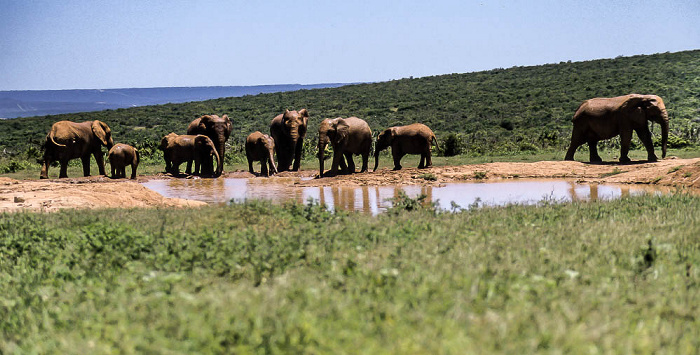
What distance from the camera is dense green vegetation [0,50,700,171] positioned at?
50.1 metres

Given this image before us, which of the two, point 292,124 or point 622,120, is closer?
point 622,120

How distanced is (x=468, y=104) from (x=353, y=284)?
6066 cm

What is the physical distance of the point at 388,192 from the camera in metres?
16.6

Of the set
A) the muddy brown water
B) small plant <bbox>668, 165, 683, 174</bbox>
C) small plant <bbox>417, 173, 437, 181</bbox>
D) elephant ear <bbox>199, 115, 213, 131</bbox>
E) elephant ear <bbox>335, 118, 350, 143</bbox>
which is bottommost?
the muddy brown water

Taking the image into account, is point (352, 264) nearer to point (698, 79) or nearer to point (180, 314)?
point (180, 314)

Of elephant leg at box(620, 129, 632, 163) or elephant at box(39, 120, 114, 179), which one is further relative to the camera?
elephant leg at box(620, 129, 632, 163)

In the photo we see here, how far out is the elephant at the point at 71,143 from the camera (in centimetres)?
2134

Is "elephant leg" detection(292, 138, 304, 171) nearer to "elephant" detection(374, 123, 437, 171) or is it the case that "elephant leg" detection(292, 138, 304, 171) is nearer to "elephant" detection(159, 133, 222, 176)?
"elephant" detection(159, 133, 222, 176)

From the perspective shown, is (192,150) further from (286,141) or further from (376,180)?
(376,180)

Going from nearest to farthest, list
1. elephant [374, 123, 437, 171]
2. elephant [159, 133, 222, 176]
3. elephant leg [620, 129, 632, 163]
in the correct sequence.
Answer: elephant leg [620, 129, 632, 163] → elephant [374, 123, 437, 171] → elephant [159, 133, 222, 176]

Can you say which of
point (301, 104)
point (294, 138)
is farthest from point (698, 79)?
point (294, 138)

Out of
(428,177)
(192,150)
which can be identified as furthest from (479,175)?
(192,150)

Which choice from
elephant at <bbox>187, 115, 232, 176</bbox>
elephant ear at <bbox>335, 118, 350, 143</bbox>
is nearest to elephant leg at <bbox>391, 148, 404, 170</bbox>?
elephant ear at <bbox>335, 118, 350, 143</bbox>

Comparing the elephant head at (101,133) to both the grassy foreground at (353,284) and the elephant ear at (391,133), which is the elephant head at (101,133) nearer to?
the elephant ear at (391,133)
